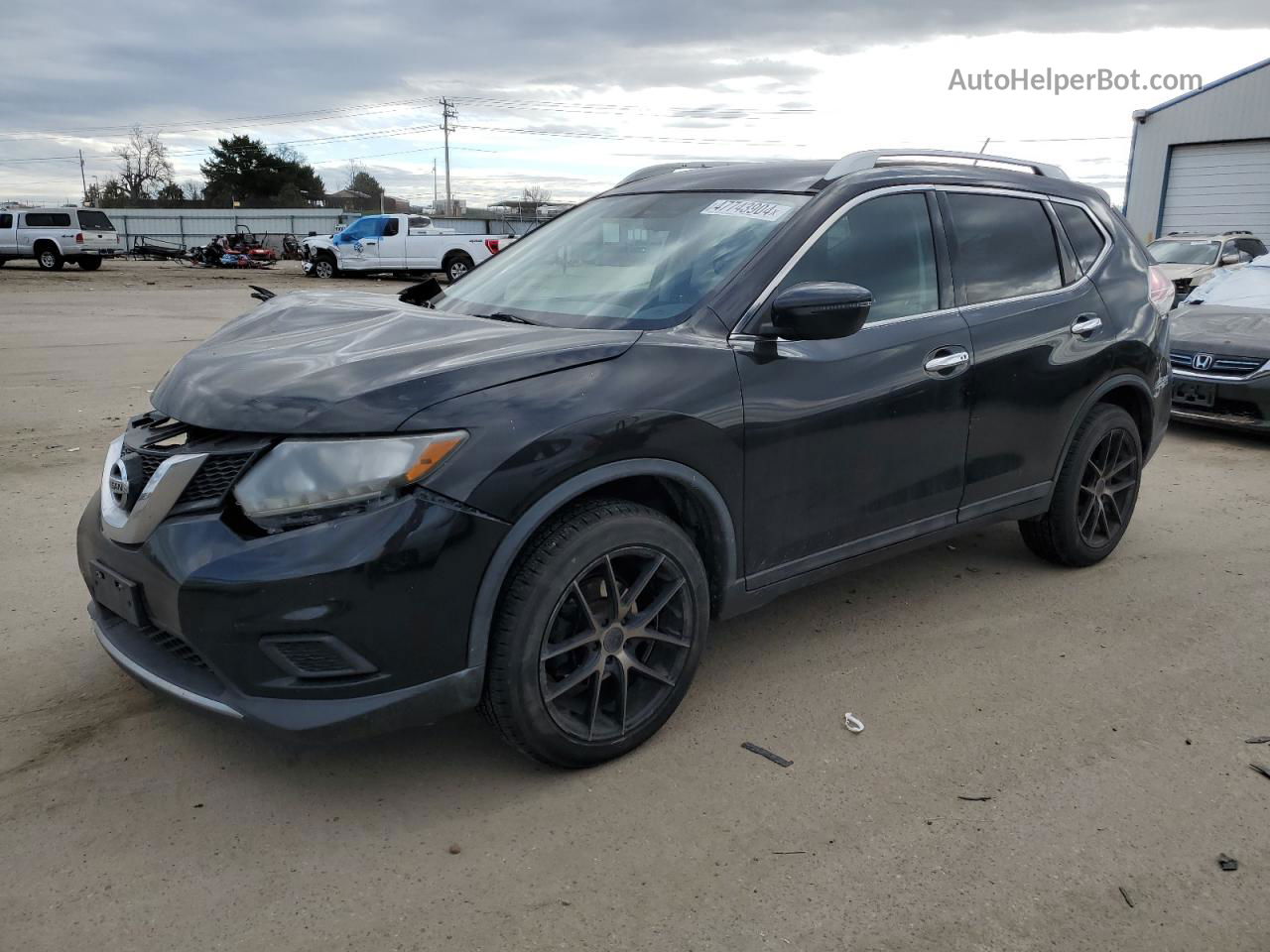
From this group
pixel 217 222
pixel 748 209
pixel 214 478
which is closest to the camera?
pixel 214 478

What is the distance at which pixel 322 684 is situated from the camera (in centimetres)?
253

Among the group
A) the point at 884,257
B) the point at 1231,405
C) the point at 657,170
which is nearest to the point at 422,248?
the point at 1231,405

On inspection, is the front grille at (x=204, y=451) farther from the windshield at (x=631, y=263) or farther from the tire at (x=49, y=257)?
Answer: the tire at (x=49, y=257)

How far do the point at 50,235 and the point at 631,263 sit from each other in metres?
33.0

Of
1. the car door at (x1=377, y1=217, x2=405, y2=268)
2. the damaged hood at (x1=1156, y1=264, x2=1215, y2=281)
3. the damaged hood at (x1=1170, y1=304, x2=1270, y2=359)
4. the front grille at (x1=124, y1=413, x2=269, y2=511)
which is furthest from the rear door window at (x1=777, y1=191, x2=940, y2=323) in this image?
the car door at (x1=377, y1=217, x2=405, y2=268)

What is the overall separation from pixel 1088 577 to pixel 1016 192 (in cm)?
178

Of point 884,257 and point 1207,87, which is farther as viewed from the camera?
point 1207,87

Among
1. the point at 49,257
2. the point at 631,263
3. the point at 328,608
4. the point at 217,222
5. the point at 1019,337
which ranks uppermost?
the point at 217,222

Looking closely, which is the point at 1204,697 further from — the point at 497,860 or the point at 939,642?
the point at 497,860

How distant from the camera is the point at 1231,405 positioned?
771 cm

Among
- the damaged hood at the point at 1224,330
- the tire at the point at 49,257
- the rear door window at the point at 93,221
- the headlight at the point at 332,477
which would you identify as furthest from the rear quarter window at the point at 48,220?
A: the headlight at the point at 332,477

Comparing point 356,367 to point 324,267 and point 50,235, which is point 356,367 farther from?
point 50,235

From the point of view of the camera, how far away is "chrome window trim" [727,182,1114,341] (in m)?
3.19

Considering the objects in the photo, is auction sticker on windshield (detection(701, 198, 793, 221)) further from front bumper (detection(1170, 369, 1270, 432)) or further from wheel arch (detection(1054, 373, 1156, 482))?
front bumper (detection(1170, 369, 1270, 432))
